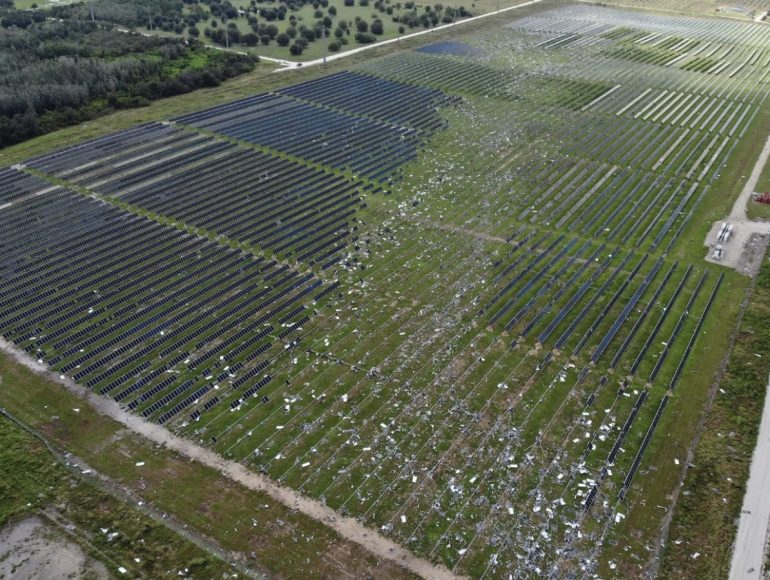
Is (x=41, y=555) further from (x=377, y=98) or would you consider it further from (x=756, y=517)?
(x=377, y=98)

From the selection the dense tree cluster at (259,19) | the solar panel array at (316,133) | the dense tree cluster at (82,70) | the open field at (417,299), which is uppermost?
the dense tree cluster at (259,19)

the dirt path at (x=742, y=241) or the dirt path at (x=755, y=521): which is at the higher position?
the dirt path at (x=742, y=241)

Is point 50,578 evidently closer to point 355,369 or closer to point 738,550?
point 355,369

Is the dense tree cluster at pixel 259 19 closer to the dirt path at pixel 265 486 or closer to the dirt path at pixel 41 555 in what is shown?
the dirt path at pixel 265 486

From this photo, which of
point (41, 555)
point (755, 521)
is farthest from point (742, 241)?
point (41, 555)

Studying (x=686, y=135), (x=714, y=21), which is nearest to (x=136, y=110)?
(x=686, y=135)

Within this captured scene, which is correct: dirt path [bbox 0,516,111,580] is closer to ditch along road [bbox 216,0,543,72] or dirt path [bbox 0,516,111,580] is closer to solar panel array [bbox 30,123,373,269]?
solar panel array [bbox 30,123,373,269]

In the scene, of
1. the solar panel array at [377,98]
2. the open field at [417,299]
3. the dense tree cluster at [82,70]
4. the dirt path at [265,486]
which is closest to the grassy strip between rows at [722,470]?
the open field at [417,299]
